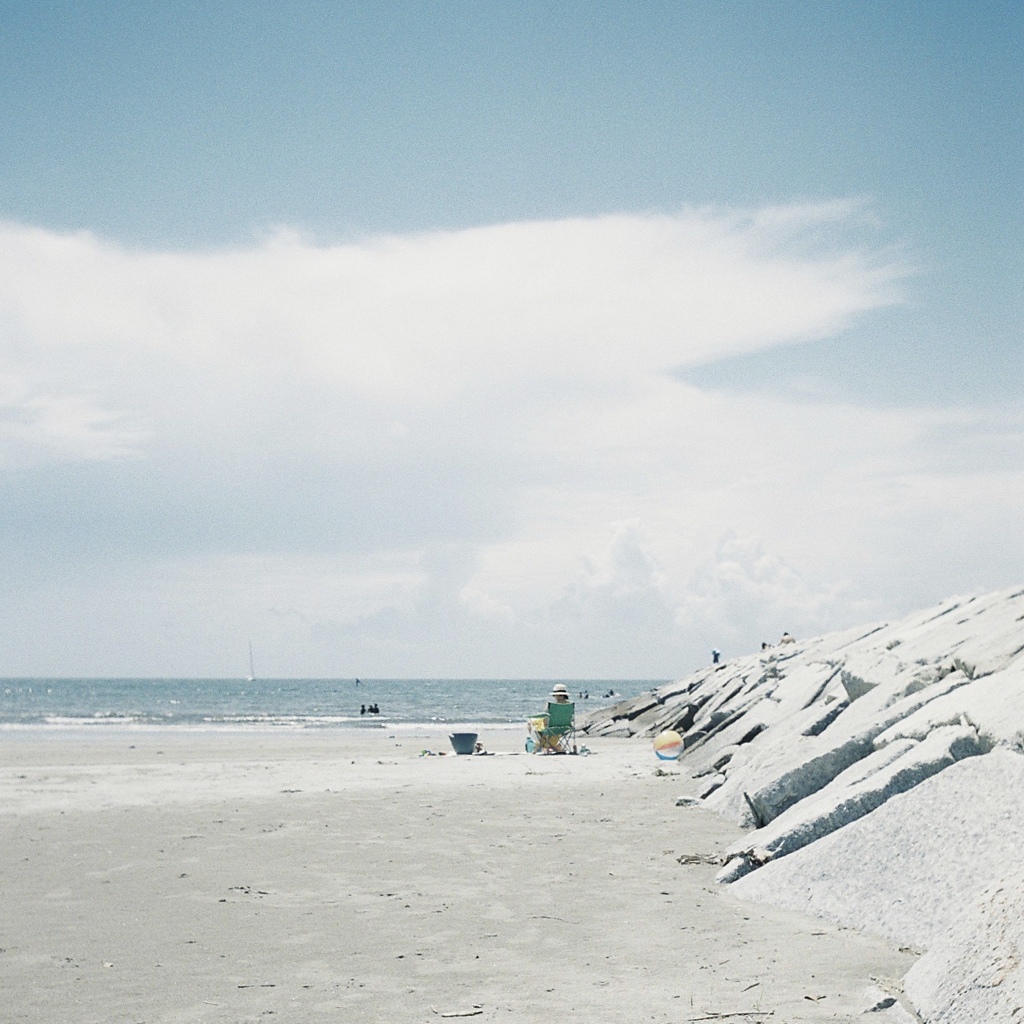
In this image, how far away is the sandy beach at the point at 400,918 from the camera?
457cm

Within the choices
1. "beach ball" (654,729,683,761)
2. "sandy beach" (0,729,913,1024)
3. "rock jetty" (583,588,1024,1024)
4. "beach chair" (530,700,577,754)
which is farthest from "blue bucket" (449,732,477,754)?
"rock jetty" (583,588,1024,1024)

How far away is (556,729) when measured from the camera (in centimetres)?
1922

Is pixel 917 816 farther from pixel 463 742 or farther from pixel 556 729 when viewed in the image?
pixel 463 742

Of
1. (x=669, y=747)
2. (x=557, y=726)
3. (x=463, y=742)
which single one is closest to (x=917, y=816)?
(x=669, y=747)

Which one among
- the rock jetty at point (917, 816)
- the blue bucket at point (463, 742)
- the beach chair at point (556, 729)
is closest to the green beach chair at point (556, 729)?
the beach chair at point (556, 729)

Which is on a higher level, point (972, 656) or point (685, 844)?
point (972, 656)

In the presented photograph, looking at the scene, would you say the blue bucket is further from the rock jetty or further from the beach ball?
the rock jetty

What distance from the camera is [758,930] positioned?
5.49 m

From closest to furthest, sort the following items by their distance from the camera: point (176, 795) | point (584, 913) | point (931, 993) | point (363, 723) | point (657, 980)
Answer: point (931, 993)
point (657, 980)
point (584, 913)
point (176, 795)
point (363, 723)

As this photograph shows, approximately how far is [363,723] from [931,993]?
4070 centimetres

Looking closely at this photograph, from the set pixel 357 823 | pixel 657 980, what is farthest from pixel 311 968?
pixel 357 823

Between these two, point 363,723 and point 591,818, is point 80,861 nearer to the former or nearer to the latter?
point 591,818

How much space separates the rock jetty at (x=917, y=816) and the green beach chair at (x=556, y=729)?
8.45 metres

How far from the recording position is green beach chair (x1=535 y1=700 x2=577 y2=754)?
19.1 m
